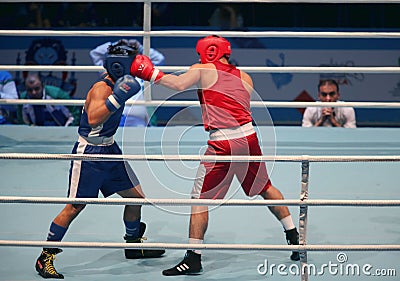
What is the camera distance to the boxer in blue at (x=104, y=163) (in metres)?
2.91

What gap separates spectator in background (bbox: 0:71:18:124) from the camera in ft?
19.5

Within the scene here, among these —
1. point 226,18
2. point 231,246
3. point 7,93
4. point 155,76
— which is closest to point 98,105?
point 155,76

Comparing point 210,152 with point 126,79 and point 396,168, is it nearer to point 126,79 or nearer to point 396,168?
point 126,79

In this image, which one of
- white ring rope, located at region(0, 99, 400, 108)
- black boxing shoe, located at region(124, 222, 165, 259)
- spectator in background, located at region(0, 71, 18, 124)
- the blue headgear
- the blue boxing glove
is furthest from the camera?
spectator in background, located at region(0, 71, 18, 124)

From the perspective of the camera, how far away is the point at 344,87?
649cm

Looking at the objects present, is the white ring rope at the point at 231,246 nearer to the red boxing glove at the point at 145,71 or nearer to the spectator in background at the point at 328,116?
the red boxing glove at the point at 145,71

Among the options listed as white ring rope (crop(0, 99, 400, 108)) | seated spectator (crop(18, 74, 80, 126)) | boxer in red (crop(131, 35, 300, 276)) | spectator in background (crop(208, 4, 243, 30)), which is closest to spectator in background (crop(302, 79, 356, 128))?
white ring rope (crop(0, 99, 400, 108))

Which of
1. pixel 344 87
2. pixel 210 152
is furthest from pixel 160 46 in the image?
pixel 210 152

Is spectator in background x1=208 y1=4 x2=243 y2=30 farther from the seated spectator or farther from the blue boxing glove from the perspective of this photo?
the blue boxing glove

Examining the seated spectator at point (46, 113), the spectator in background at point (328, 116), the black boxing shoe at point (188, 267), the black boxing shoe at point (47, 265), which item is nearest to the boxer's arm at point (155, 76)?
the black boxing shoe at point (188, 267)

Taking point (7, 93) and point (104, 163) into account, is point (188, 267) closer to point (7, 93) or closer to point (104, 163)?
point (104, 163)

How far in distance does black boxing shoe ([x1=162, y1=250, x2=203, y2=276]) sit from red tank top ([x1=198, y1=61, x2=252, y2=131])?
56cm

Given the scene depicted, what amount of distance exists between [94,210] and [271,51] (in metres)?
3.19

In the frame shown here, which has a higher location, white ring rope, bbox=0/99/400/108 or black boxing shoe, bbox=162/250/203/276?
white ring rope, bbox=0/99/400/108
